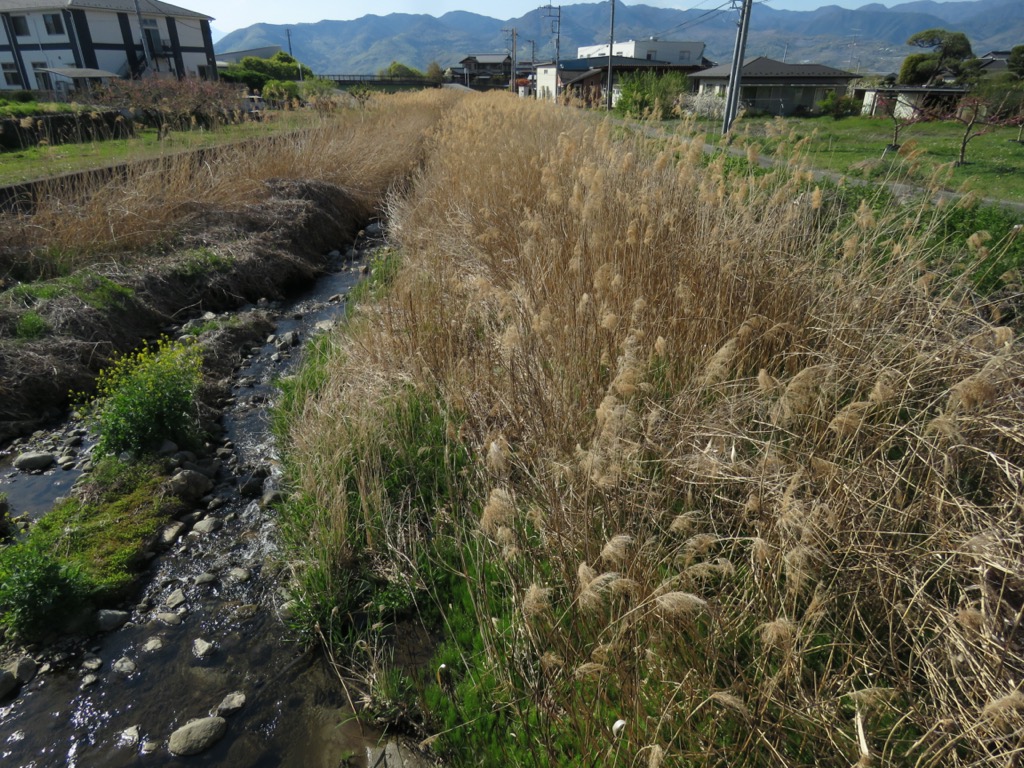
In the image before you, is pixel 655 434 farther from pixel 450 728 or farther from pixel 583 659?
pixel 450 728

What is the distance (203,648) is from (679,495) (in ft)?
8.63

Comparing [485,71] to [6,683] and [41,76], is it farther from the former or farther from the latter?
[6,683]

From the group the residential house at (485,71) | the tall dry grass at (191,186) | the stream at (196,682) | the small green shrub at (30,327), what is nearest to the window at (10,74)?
the tall dry grass at (191,186)

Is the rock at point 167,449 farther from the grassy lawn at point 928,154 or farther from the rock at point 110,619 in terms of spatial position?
the grassy lawn at point 928,154

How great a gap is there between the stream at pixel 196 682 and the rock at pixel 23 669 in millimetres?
35

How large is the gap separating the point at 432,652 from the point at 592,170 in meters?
3.71

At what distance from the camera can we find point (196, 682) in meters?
2.98

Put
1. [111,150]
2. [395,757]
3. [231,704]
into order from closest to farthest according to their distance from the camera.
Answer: [395,757] < [231,704] < [111,150]

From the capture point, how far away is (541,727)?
2.22 m

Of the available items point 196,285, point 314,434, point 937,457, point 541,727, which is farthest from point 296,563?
point 196,285

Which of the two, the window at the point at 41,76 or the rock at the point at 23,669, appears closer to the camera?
the rock at the point at 23,669

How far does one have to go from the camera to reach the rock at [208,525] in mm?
3982

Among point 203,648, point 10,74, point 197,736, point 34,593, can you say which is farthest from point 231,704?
point 10,74

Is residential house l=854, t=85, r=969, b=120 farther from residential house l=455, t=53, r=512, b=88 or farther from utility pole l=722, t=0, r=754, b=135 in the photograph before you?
residential house l=455, t=53, r=512, b=88
